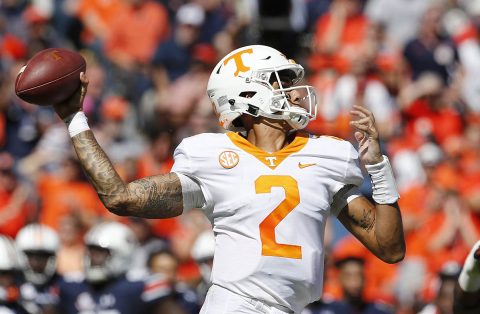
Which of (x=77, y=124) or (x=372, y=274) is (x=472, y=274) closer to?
(x=77, y=124)

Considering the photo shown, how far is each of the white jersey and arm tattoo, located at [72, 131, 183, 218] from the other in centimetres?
11

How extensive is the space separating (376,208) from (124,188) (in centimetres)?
110

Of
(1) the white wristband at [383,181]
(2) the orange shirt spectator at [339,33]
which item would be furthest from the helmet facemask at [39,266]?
(1) the white wristband at [383,181]

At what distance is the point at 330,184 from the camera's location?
16.1ft

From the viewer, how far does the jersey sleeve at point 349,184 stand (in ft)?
16.2

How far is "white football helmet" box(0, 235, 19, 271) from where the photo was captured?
8.37 metres

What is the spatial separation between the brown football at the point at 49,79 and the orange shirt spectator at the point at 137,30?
7.94m

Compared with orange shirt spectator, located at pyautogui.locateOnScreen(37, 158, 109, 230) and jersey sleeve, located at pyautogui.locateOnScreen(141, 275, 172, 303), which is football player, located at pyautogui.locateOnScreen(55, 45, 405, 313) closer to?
jersey sleeve, located at pyautogui.locateOnScreen(141, 275, 172, 303)

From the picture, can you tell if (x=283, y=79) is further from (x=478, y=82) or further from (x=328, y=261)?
(x=478, y=82)

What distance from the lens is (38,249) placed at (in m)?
8.95

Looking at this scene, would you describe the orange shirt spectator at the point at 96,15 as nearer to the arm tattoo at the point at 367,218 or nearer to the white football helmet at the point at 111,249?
the white football helmet at the point at 111,249

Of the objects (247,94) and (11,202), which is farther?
(11,202)

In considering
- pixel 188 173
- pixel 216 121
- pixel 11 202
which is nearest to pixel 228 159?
pixel 188 173

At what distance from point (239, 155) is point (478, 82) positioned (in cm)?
744
